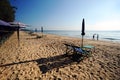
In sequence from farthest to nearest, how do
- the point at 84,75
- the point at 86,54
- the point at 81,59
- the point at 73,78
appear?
the point at 86,54
the point at 81,59
the point at 84,75
the point at 73,78

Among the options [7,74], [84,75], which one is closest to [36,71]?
[7,74]

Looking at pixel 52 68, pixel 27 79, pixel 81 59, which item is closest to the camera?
pixel 27 79

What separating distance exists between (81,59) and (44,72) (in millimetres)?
2727

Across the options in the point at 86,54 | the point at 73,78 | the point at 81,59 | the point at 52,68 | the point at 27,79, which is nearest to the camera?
the point at 27,79

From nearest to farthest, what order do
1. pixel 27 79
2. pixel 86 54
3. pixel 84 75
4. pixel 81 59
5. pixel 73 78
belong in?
pixel 27 79 < pixel 73 78 < pixel 84 75 < pixel 81 59 < pixel 86 54

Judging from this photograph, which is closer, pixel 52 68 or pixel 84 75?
pixel 84 75

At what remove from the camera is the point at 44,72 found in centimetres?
468

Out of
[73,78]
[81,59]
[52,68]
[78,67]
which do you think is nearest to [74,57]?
[81,59]

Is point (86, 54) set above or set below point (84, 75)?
above

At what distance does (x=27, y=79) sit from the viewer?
3982 millimetres

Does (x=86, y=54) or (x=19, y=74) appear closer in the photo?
(x=19, y=74)

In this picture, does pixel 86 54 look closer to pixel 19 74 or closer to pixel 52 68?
pixel 52 68

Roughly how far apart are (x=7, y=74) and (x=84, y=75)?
10.2 ft

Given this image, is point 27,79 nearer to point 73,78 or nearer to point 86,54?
point 73,78
